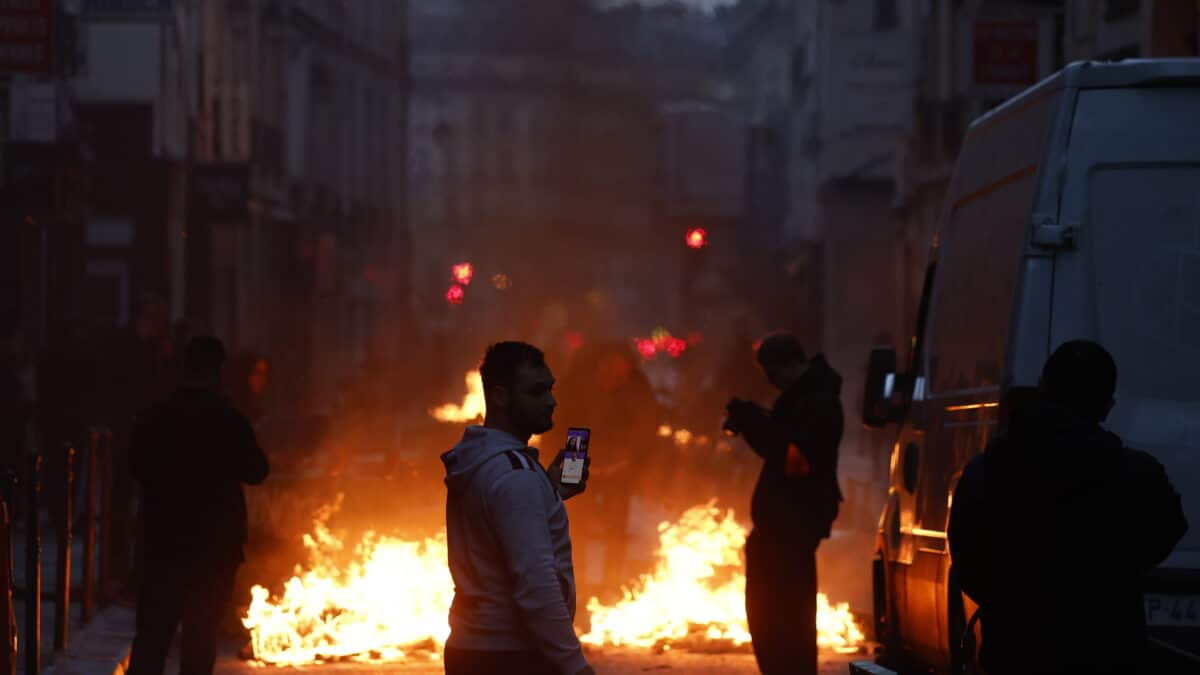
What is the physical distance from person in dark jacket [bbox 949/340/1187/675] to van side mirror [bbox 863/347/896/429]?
3.50m

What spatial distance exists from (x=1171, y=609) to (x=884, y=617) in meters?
2.55

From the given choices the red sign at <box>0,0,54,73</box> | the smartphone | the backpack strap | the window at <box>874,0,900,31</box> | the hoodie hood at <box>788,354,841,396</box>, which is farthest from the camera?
the window at <box>874,0,900,31</box>

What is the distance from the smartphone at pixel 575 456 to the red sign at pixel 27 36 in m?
9.28

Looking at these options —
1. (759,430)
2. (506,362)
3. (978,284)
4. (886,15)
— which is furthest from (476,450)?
(886,15)

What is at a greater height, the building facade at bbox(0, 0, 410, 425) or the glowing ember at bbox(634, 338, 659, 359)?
the building facade at bbox(0, 0, 410, 425)

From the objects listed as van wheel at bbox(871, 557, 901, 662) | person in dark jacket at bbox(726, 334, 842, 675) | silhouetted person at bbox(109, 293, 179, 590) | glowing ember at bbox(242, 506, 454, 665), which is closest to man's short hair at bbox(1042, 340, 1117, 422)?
van wheel at bbox(871, 557, 901, 662)

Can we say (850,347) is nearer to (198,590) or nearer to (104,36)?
(104,36)

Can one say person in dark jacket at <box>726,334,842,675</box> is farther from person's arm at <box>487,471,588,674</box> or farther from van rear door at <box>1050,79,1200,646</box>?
person's arm at <box>487,471,588,674</box>

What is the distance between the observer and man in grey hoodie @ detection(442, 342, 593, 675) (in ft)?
17.7

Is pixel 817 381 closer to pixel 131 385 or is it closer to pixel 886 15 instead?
pixel 131 385

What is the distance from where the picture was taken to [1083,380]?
553cm

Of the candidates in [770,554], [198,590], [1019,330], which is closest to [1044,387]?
[1019,330]

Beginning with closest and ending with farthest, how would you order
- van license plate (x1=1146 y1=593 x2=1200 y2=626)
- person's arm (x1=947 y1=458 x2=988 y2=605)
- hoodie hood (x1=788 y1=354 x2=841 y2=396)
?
1. person's arm (x1=947 y1=458 x2=988 y2=605)
2. van license plate (x1=1146 y1=593 x2=1200 y2=626)
3. hoodie hood (x1=788 y1=354 x2=841 y2=396)

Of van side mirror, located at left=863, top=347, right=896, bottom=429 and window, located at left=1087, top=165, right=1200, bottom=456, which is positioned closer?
window, located at left=1087, top=165, right=1200, bottom=456
